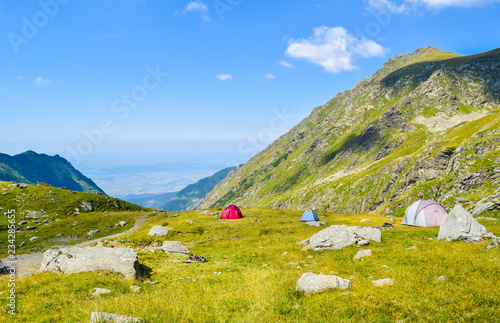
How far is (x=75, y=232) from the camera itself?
59656 mm

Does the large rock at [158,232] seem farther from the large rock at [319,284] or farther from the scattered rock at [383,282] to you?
the scattered rock at [383,282]

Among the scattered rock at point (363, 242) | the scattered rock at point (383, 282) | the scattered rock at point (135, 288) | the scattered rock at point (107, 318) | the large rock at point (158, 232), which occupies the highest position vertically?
the scattered rock at point (107, 318)

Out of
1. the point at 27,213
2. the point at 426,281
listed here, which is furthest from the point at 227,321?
the point at 27,213

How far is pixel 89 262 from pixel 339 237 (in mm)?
23886

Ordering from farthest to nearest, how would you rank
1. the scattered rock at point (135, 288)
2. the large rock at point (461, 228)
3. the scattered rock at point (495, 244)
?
the large rock at point (461, 228), the scattered rock at point (495, 244), the scattered rock at point (135, 288)

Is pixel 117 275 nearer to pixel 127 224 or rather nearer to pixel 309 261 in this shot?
pixel 309 261

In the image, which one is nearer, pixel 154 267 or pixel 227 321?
pixel 227 321

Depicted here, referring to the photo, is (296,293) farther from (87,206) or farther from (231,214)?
(87,206)

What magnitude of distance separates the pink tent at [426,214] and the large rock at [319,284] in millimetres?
38083

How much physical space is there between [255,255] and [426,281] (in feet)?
57.6

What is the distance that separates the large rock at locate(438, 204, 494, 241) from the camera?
2244 centimetres

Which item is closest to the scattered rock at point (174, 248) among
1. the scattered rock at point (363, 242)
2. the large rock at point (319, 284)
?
the scattered rock at point (363, 242)

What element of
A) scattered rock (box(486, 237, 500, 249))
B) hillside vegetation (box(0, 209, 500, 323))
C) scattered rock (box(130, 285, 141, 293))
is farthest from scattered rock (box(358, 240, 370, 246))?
scattered rock (box(130, 285, 141, 293))

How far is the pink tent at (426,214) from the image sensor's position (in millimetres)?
41250
